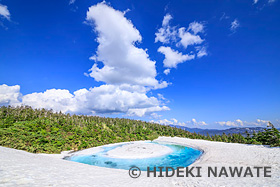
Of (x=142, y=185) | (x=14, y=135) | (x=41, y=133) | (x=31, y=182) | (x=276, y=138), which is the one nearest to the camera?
(x=31, y=182)

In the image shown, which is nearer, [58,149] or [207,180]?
[207,180]

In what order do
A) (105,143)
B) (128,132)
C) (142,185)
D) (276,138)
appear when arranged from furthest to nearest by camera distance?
(128,132) → (105,143) → (276,138) → (142,185)

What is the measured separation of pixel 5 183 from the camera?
4438 millimetres

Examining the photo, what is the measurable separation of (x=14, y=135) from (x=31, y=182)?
26.7 meters

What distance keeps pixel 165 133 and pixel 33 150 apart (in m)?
40.1

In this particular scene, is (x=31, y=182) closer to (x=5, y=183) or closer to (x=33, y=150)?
(x=5, y=183)

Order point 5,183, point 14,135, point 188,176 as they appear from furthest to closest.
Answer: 1. point 14,135
2. point 188,176
3. point 5,183

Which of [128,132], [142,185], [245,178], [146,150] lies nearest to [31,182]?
[142,185]

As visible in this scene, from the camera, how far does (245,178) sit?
9078mm

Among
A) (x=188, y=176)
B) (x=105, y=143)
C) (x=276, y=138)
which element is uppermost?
(x=276, y=138)

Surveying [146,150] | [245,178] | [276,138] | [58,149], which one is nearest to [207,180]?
[245,178]

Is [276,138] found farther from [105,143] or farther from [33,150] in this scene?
[33,150]

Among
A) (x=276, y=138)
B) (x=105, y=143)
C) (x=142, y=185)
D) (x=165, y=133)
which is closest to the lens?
(x=142, y=185)

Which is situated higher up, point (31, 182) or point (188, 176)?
point (31, 182)
